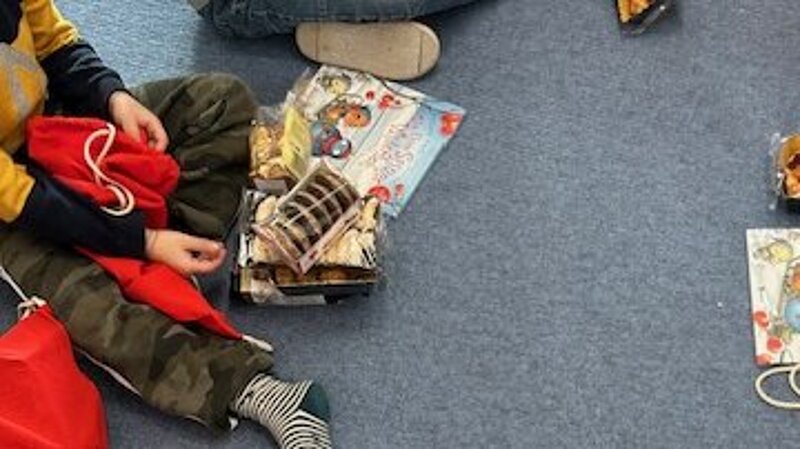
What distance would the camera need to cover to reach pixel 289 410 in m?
1.18

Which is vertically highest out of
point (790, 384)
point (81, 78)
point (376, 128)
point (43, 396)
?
point (81, 78)

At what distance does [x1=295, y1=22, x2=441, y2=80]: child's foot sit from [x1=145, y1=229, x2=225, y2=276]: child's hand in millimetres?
329

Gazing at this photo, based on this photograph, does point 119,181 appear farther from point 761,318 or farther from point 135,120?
point 761,318

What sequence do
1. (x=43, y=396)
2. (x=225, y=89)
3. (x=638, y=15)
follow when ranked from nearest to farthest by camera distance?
(x=43, y=396), (x=225, y=89), (x=638, y=15)

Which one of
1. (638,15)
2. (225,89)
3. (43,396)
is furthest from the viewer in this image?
(638,15)

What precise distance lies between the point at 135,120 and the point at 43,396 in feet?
1.08

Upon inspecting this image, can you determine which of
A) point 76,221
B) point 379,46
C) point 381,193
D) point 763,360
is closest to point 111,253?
point 76,221

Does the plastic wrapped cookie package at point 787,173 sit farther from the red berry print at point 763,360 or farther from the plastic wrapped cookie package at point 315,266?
the plastic wrapped cookie package at point 315,266

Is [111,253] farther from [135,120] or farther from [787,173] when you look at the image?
[787,173]

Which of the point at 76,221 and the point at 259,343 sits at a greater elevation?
the point at 76,221

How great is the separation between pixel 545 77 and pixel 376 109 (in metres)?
0.21

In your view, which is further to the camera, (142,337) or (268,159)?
(268,159)

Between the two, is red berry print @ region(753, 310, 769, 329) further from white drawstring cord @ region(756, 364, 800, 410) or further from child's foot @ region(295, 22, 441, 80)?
child's foot @ region(295, 22, 441, 80)

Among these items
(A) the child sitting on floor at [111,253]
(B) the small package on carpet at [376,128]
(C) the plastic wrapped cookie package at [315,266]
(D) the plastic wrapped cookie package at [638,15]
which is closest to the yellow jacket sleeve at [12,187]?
(A) the child sitting on floor at [111,253]
